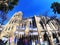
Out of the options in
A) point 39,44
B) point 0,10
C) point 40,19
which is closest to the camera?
point 0,10

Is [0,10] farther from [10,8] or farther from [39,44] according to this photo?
[39,44]

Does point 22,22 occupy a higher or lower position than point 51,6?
lower

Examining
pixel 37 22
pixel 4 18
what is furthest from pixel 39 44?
pixel 4 18

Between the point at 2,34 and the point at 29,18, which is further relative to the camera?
the point at 29,18

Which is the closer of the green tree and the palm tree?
the green tree

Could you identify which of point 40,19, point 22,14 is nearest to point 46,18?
point 40,19

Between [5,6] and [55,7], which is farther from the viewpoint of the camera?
[55,7]

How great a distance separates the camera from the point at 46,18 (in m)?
32.7

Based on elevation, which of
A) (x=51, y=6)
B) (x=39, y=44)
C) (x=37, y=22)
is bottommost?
(x=39, y=44)

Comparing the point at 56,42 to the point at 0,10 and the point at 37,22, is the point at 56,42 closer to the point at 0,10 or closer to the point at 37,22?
the point at 37,22

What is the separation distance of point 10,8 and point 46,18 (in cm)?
600

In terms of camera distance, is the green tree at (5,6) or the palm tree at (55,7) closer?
the green tree at (5,6)

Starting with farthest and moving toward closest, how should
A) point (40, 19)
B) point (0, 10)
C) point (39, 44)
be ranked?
point (40, 19), point (39, 44), point (0, 10)

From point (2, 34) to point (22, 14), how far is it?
450 centimetres
